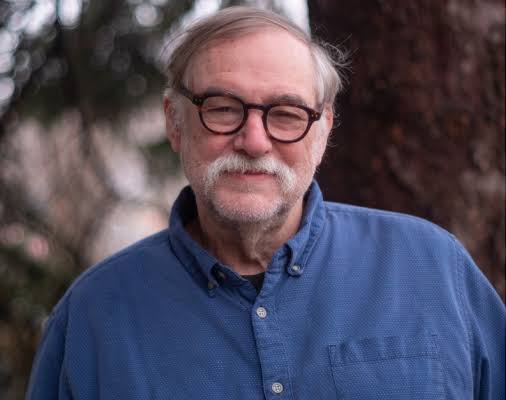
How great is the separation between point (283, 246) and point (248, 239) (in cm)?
14

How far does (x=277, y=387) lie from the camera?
162cm

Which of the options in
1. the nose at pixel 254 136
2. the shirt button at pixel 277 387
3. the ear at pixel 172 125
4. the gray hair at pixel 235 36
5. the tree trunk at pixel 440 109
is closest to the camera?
the shirt button at pixel 277 387

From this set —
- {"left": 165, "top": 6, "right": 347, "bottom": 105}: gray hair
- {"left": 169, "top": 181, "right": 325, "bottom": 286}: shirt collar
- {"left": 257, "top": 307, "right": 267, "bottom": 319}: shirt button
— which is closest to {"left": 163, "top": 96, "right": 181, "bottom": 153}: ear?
{"left": 165, "top": 6, "right": 347, "bottom": 105}: gray hair

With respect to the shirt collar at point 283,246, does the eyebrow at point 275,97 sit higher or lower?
higher

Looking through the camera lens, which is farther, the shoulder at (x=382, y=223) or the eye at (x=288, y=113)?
the shoulder at (x=382, y=223)

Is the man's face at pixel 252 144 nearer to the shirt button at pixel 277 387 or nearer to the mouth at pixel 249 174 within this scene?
the mouth at pixel 249 174

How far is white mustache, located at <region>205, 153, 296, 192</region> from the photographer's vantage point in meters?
1.77

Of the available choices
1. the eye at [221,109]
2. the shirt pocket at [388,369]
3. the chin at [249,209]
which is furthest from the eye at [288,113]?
the shirt pocket at [388,369]

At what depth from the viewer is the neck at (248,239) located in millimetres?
1877

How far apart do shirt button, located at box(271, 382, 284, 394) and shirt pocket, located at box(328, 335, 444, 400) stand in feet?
0.48

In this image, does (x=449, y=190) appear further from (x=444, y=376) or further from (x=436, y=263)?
(x=444, y=376)

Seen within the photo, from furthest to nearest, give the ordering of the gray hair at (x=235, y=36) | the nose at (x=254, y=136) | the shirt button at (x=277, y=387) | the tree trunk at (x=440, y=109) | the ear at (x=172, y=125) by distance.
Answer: the tree trunk at (x=440, y=109), the ear at (x=172, y=125), the gray hair at (x=235, y=36), the nose at (x=254, y=136), the shirt button at (x=277, y=387)

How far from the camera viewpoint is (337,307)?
1756 mm

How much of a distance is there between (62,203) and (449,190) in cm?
177
